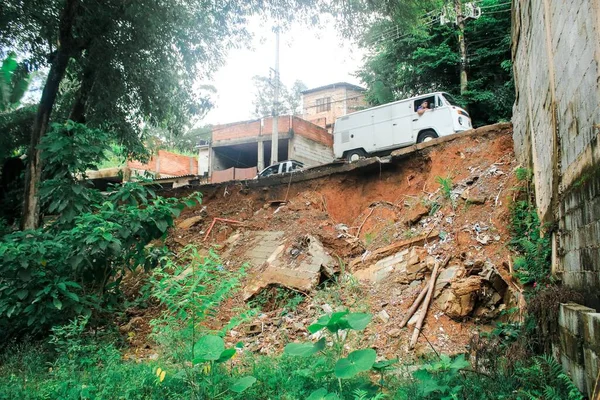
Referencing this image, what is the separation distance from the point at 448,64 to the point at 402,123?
516 cm

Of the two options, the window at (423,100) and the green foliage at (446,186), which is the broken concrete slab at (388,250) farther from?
the window at (423,100)

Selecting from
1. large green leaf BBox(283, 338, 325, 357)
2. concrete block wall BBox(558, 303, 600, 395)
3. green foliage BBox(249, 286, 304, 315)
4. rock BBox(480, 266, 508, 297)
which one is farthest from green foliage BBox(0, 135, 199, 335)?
concrete block wall BBox(558, 303, 600, 395)

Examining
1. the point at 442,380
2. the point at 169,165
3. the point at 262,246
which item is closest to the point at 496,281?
the point at 442,380

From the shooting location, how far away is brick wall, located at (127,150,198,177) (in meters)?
27.2

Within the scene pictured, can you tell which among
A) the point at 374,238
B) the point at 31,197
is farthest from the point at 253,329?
the point at 31,197

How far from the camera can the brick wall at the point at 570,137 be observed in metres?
3.17

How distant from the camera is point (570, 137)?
390cm

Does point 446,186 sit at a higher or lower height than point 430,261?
higher

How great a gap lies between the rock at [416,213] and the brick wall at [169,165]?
813 inches

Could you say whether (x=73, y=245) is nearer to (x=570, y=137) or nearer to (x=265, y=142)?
(x=570, y=137)

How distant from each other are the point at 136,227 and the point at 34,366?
6.82 feet

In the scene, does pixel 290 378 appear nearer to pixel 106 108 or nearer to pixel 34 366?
pixel 34 366

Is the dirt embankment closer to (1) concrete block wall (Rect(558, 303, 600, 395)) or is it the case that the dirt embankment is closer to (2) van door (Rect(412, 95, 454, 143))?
(1) concrete block wall (Rect(558, 303, 600, 395))

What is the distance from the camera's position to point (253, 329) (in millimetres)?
6980
